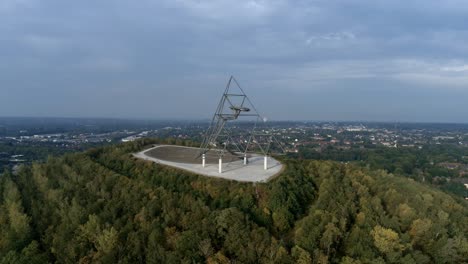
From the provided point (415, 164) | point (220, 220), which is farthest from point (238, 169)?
point (415, 164)

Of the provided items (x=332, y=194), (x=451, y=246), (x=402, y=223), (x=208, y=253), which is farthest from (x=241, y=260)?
(x=451, y=246)

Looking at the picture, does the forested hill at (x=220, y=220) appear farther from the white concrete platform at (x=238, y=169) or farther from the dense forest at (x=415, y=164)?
the dense forest at (x=415, y=164)

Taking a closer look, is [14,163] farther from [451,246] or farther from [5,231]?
[451,246]

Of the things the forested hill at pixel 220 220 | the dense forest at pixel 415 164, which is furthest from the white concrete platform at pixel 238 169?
the dense forest at pixel 415 164

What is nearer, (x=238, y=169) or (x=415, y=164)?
(x=238, y=169)

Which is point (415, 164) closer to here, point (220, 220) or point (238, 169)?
point (238, 169)

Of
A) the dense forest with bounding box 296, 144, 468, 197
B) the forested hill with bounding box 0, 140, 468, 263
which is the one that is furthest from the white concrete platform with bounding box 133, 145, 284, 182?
the dense forest with bounding box 296, 144, 468, 197

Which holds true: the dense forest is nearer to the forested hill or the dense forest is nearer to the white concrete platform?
the white concrete platform
